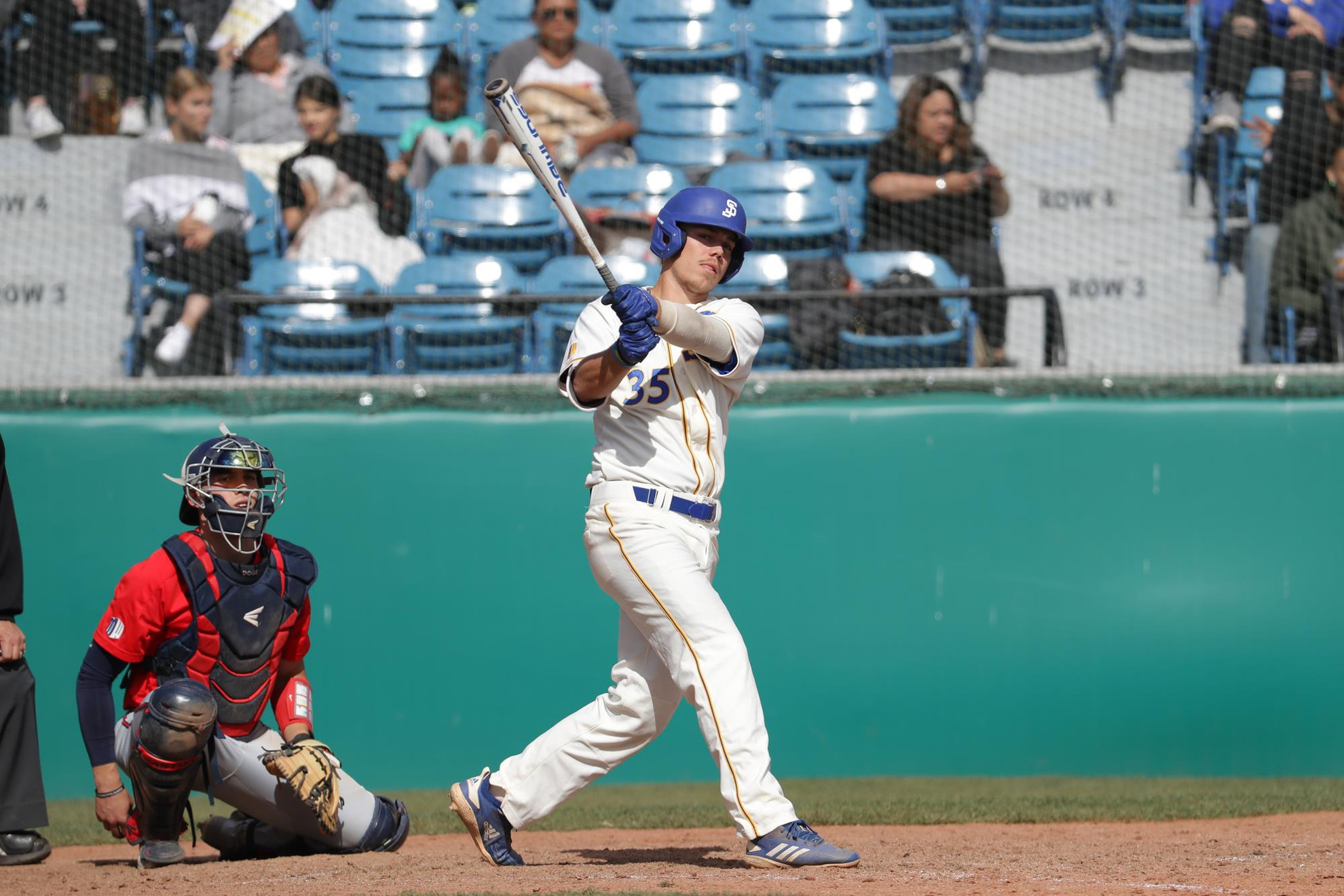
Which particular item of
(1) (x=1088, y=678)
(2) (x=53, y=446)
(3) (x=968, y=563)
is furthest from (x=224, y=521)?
(1) (x=1088, y=678)

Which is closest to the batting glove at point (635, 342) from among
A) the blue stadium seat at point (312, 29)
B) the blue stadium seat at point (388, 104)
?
the blue stadium seat at point (388, 104)

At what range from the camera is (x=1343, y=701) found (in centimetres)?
571

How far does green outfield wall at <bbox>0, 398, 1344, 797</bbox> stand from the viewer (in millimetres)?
5758

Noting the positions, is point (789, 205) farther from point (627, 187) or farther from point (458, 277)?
point (458, 277)

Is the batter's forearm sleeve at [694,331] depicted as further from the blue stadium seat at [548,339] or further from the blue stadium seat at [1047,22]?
the blue stadium seat at [1047,22]

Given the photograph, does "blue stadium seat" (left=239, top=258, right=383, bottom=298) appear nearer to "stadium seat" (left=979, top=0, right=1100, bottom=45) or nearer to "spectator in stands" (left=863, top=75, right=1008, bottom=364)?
"spectator in stands" (left=863, top=75, right=1008, bottom=364)

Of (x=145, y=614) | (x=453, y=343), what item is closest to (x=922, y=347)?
(x=453, y=343)

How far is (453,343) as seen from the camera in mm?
6840

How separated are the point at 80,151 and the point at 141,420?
2861 millimetres

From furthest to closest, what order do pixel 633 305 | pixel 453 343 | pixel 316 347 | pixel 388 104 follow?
pixel 388 104 → pixel 453 343 → pixel 316 347 → pixel 633 305

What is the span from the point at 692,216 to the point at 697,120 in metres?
5.14

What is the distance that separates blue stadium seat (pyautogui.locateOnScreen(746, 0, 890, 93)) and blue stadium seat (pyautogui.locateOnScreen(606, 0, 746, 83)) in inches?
7.7

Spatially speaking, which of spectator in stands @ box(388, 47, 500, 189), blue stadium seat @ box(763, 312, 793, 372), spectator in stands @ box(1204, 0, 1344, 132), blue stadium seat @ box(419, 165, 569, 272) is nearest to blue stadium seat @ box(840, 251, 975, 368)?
blue stadium seat @ box(763, 312, 793, 372)

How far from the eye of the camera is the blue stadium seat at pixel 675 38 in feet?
28.9
